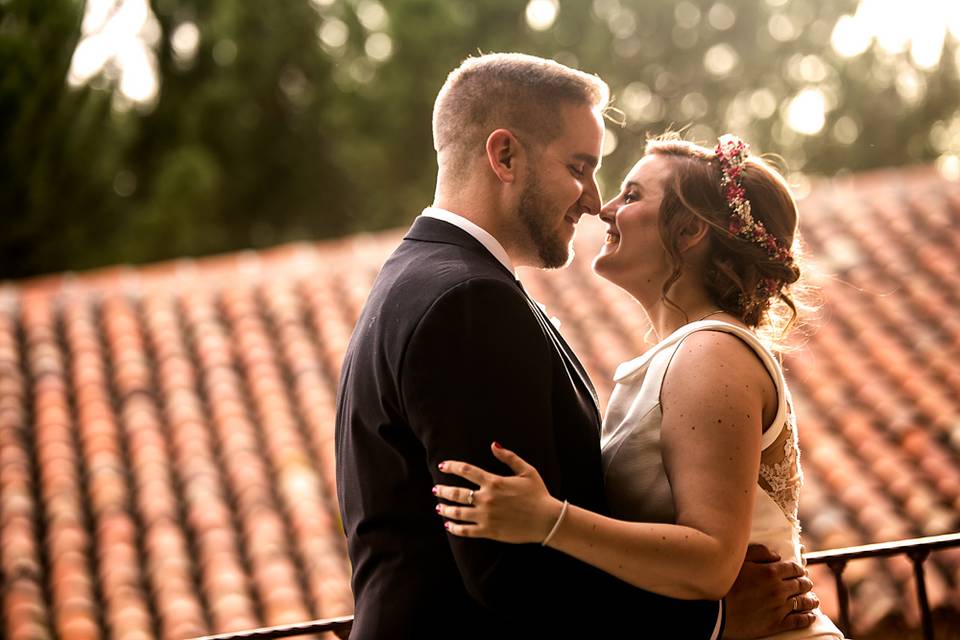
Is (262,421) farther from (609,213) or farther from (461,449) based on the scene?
(461,449)

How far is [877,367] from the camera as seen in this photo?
25.3 feet

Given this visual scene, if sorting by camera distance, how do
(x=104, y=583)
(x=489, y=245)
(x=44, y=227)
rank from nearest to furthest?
1. (x=489, y=245)
2. (x=104, y=583)
3. (x=44, y=227)

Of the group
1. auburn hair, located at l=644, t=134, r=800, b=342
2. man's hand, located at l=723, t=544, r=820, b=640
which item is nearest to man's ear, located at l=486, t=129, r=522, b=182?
auburn hair, located at l=644, t=134, r=800, b=342

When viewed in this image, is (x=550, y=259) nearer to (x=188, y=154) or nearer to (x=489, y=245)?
(x=489, y=245)

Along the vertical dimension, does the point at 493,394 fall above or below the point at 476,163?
below

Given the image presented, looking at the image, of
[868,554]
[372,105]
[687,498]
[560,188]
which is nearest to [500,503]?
[687,498]

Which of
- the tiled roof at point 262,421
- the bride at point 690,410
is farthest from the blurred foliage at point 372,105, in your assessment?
the bride at point 690,410

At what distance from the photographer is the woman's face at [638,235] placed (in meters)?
2.45

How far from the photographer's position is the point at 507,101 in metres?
2.26

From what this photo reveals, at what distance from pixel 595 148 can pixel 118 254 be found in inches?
455

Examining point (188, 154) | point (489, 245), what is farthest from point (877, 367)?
point (188, 154)

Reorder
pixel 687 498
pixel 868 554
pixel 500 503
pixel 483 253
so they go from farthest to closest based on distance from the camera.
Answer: pixel 868 554
pixel 483 253
pixel 687 498
pixel 500 503

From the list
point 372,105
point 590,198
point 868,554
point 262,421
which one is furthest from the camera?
point 372,105

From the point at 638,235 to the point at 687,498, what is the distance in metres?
0.74
